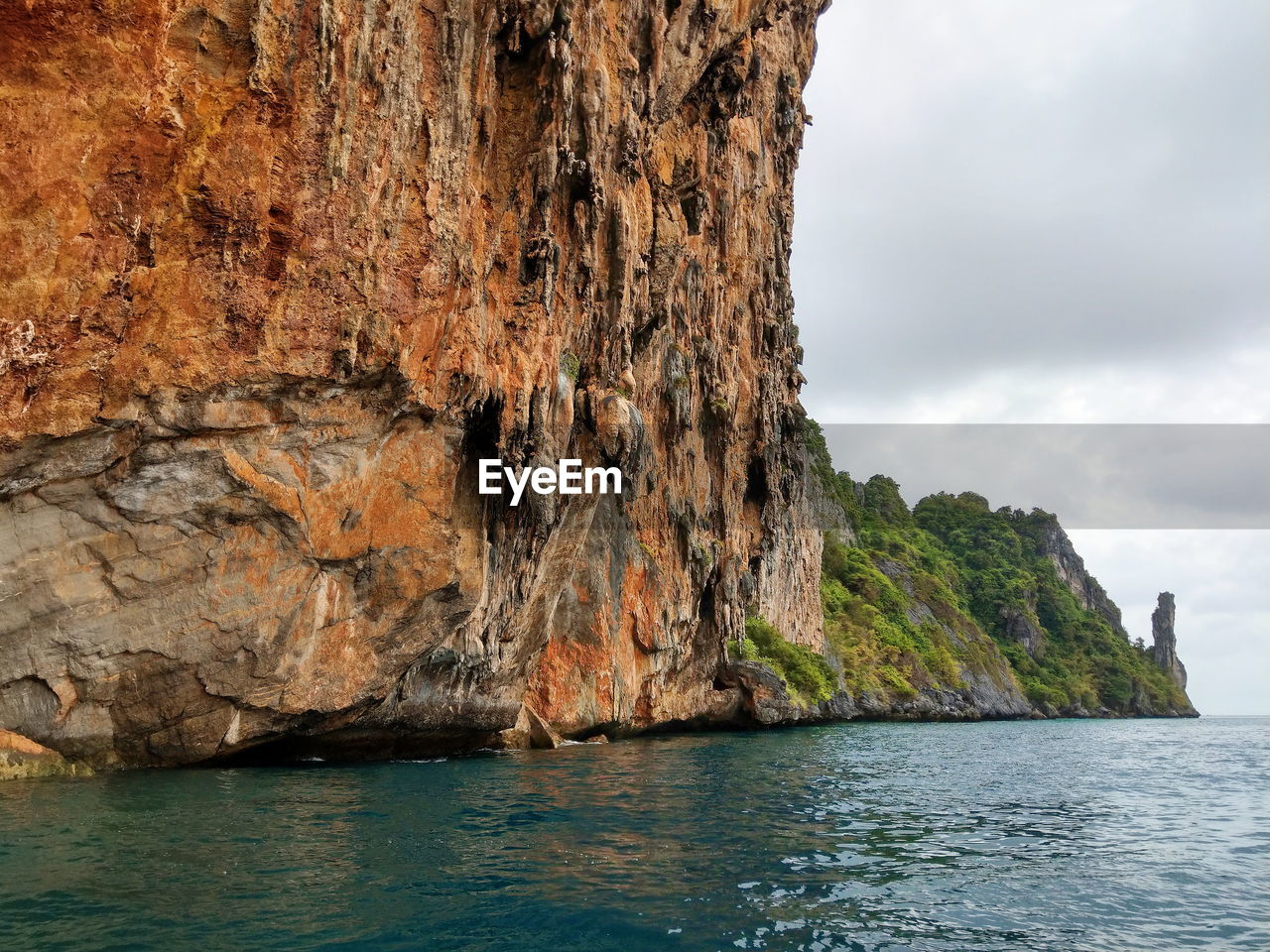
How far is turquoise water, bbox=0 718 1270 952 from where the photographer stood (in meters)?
7.90

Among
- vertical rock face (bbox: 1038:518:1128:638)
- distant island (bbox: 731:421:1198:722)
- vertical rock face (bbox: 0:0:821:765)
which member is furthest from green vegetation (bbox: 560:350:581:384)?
vertical rock face (bbox: 1038:518:1128:638)

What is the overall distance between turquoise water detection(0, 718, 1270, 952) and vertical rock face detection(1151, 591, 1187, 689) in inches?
4722

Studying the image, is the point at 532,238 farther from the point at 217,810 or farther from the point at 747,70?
the point at 747,70

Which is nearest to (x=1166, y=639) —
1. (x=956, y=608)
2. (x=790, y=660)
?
(x=956, y=608)

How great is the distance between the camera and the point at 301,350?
631 inches

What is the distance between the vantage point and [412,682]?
69.6 ft

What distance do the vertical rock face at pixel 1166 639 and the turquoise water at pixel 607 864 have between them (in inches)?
4722

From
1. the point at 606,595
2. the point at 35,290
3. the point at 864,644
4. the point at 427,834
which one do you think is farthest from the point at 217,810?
the point at 864,644

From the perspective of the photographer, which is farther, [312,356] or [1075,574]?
[1075,574]

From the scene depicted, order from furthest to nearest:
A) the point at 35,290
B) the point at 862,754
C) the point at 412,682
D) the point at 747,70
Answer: the point at 747,70
the point at 862,754
the point at 412,682
the point at 35,290

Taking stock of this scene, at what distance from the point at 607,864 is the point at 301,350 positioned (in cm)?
1055

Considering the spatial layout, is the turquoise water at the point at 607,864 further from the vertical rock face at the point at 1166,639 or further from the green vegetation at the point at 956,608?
the vertical rock face at the point at 1166,639

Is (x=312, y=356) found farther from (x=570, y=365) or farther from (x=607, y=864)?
(x=607, y=864)

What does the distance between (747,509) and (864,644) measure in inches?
1154
